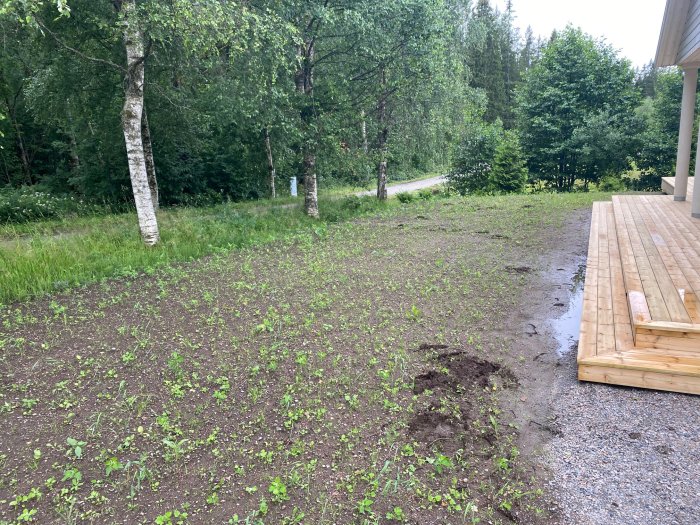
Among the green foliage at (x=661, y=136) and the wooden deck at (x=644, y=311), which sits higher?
the green foliage at (x=661, y=136)

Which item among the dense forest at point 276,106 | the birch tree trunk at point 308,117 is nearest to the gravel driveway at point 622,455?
the dense forest at point 276,106

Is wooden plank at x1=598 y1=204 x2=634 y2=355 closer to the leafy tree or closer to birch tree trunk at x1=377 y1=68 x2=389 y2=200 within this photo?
birch tree trunk at x1=377 y1=68 x2=389 y2=200

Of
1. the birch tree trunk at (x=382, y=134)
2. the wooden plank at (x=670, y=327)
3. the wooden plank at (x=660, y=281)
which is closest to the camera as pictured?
the wooden plank at (x=670, y=327)

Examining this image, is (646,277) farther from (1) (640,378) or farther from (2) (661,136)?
(2) (661,136)

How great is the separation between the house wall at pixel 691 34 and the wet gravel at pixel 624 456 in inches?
246

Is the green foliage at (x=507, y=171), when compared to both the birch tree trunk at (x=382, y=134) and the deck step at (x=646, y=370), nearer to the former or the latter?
the birch tree trunk at (x=382, y=134)

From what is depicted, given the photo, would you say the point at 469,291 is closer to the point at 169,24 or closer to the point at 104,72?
the point at 169,24

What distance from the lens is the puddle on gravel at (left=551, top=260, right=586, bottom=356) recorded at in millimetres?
3805

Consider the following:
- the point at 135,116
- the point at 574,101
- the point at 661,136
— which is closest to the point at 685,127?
the point at 661,136

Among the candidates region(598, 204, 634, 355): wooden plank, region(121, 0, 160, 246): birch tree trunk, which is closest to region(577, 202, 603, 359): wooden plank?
region(598, 204, 634, 355): wooden plank

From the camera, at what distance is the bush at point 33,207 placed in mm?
9664

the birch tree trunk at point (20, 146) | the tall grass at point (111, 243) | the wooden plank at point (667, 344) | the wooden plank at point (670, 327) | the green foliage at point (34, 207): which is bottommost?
the wooden plank at point (667, 344)

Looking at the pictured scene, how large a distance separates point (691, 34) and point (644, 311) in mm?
6252

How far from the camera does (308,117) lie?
9.27m
